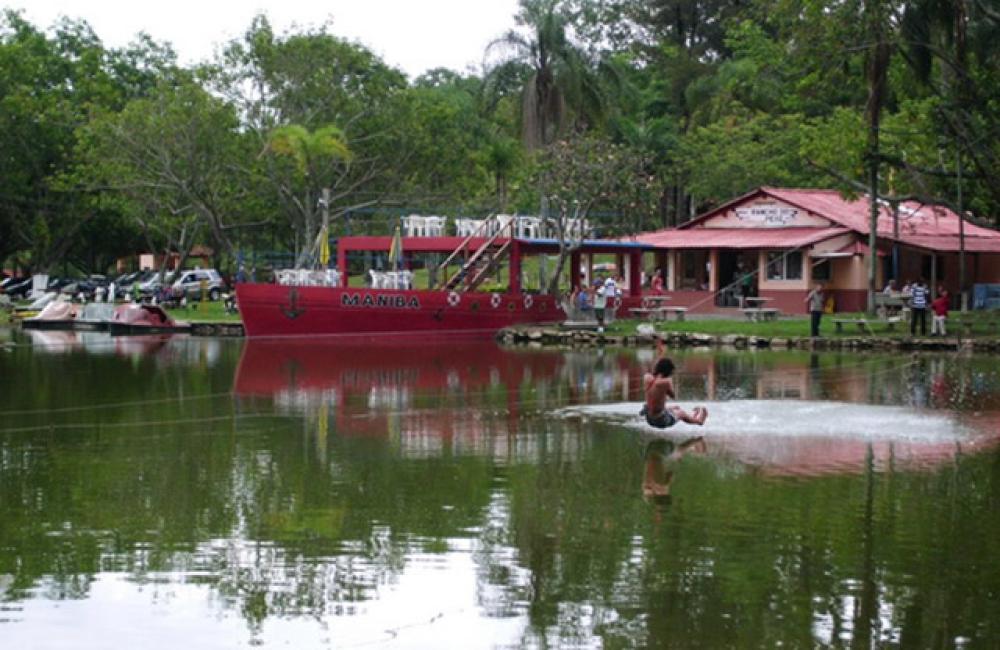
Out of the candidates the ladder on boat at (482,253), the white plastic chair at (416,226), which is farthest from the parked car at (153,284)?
the ladder on boat at (482,253)

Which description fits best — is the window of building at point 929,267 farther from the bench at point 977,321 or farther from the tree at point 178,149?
the tree at point 178,149

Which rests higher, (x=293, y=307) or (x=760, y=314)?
(x=293, y=307)

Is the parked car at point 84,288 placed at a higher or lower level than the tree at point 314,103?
lower

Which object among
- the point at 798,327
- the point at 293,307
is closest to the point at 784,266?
the point at 798,327

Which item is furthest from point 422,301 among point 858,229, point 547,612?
point 547,612

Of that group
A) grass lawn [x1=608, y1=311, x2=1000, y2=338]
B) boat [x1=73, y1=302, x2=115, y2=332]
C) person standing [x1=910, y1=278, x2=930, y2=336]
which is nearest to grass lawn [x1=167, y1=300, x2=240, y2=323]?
boat [x1=73, y1=302, x2=115, y2=332]

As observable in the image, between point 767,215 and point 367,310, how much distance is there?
648 inches

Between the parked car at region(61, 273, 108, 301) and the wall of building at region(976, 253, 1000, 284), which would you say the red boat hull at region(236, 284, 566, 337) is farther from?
the parked car at region(61, 273, 108, 301)

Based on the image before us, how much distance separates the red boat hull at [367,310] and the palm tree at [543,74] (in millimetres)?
7342

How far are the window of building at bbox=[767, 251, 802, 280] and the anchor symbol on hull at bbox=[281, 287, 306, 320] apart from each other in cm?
1750

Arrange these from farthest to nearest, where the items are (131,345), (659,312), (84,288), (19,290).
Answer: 1. (19,290)
2. (84,288)
3. (659,312)
4. (131,345)

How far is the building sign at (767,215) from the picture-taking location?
54.1 m

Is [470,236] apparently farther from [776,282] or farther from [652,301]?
[776,282]

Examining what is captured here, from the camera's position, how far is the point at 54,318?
180ft
